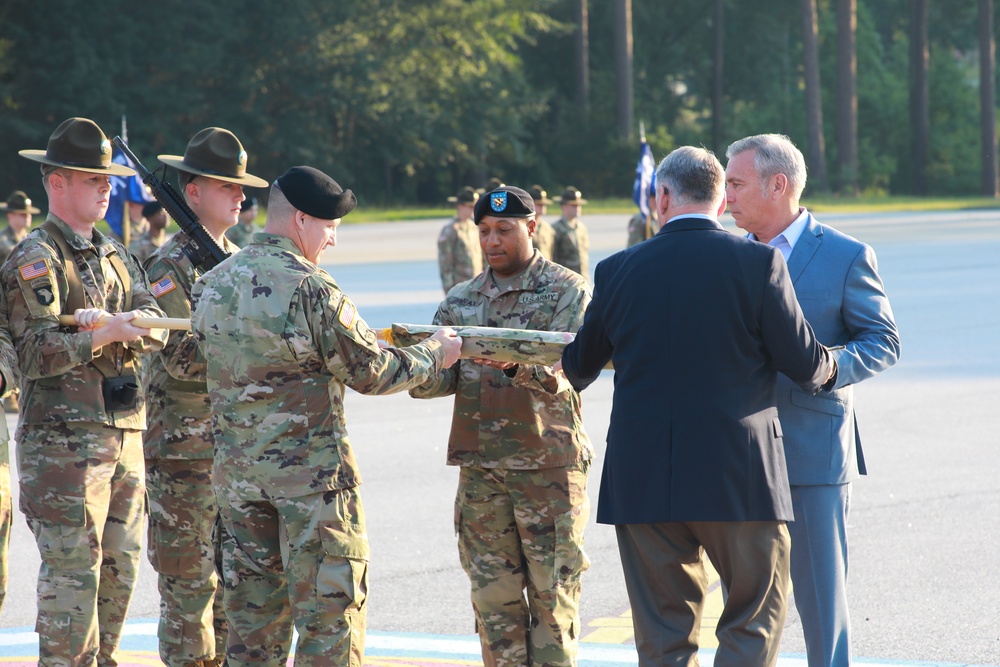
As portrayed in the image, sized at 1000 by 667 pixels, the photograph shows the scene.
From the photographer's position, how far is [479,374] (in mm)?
5180

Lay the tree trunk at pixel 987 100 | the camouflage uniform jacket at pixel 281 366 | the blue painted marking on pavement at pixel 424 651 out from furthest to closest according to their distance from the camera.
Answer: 1. the tree trunk at pixel 987 100
2. the blue painted marking on pavement at pixel 424 651
3. the camouflage uniform jacket at pixel 281 366

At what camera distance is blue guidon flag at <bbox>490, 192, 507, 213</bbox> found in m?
5.11

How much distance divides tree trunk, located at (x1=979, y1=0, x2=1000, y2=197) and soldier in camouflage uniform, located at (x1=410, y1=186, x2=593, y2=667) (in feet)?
185

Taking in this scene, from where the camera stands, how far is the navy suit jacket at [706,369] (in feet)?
12.9

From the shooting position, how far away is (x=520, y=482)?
5039mm

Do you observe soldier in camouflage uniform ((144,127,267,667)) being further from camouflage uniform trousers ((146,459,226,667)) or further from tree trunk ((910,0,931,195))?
tree trunk ((910,0,931,195))

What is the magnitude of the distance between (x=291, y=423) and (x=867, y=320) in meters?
2.10

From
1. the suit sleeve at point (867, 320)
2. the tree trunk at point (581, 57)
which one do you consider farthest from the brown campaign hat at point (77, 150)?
the tree trunk at point (581, 57)

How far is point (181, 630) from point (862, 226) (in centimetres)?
3673

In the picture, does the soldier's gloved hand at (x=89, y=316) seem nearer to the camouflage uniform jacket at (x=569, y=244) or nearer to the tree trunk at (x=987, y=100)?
the camouflage uniform jacket at (x=569, y=244)

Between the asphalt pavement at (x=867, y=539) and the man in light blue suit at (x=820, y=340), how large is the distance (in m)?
1.05

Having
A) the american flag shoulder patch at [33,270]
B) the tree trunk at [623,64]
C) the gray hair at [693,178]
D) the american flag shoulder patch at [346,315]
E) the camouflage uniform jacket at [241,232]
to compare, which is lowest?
the camouflage uniform jacket at [241,232]

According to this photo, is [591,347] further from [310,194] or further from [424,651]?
[424,651]

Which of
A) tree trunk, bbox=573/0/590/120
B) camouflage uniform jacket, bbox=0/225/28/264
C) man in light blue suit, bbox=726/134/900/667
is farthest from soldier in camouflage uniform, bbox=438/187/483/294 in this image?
tree trunk, bbox=573/0/590/120
